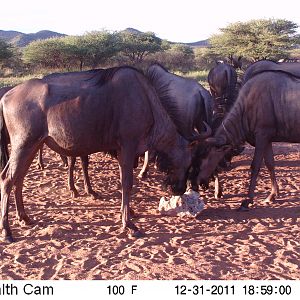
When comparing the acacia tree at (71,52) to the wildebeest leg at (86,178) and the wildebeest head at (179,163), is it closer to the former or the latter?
the wildebeest leg at (86,178)

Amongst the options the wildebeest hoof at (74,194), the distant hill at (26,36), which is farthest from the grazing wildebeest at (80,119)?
the distant hill at (26,36)

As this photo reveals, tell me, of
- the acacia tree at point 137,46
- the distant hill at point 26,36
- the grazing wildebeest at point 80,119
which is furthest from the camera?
the distant hill at point 26,36

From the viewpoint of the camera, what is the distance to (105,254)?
462 centimetres

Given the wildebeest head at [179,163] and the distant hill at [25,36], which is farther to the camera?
the distant hill at [25,36]

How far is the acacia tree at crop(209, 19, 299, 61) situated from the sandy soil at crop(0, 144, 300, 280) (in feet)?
84.4

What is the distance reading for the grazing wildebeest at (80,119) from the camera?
494 cm

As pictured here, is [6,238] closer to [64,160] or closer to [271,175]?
[64,160]

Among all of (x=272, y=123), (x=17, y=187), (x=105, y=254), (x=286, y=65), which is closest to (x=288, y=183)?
(x=272, y=123)

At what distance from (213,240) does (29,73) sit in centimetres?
3152

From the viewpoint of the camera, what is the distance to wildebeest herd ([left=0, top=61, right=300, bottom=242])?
4.97m

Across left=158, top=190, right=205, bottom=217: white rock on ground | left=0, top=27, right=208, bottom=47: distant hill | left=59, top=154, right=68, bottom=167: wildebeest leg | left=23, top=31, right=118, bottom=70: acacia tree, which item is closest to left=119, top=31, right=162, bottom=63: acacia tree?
left=23, top=31, right=118, bottom=70: acacia tree

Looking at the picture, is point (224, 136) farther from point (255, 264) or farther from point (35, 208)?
point (35, 208)

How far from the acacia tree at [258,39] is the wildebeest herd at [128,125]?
25.5 meters

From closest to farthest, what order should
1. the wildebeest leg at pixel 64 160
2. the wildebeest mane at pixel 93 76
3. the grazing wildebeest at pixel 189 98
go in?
the wildebeest mane at pixel 93 76 < the grazing wildebeest at pixel 189 98 < the wildebeest leg at pixel 64 160
